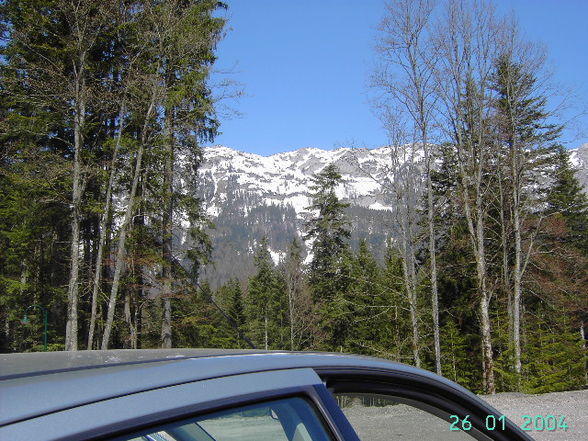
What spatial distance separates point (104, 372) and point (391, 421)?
142cm

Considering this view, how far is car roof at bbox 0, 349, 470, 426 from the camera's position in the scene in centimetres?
95

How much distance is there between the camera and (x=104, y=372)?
1128 mm

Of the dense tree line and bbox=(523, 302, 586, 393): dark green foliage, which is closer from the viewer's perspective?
the dense tree line

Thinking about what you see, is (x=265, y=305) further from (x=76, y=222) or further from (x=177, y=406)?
(x=177, y=406)

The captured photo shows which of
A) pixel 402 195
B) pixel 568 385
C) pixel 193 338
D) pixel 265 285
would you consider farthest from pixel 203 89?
pixel 265 285

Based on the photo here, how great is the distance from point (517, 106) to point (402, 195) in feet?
28.3

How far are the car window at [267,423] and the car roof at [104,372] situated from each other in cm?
9

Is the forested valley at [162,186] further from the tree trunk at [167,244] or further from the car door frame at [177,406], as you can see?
the car door frame at [177,406]

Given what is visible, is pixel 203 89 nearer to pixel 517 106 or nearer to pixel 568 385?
pixel 517 106

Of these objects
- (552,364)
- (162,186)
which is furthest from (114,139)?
(552,364)

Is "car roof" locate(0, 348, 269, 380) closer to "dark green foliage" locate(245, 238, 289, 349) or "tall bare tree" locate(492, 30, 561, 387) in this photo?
"tall bare tree" locate(492, 30, 561, 387)

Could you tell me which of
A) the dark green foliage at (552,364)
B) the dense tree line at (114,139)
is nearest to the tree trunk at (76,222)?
the dense tree line at (114,139)

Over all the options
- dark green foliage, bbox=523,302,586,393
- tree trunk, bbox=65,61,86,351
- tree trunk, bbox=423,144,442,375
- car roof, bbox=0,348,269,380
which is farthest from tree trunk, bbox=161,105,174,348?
car roof, bbox=0,348,269,380

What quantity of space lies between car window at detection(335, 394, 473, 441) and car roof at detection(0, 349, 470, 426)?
0.19 meters
